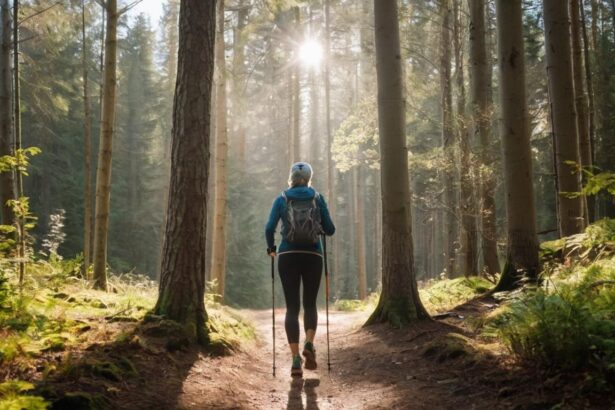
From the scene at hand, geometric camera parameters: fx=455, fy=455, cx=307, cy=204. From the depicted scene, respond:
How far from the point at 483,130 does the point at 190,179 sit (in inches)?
321

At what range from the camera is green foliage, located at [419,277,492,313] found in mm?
9234

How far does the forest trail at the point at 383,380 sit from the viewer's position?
3.85m

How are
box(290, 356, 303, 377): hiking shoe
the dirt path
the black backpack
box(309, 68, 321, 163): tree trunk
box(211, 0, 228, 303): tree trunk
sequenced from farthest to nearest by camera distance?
box(309, 68, 321, 163): tree trunk → box(211, 0, 228, 303): tree trunk → the black backpack → box(290, 356, 303, 377): hiking shoe → the dirt path

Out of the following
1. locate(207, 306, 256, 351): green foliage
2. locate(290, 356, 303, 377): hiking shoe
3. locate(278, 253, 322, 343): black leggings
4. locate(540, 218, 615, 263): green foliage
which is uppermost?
locate(540, 218, 615, 263): green foliage

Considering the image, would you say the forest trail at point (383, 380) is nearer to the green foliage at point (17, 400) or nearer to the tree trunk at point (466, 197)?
the green foliage at point (17, 400)

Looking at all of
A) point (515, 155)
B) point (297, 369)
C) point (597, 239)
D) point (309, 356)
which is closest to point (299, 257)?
point (309, 356)

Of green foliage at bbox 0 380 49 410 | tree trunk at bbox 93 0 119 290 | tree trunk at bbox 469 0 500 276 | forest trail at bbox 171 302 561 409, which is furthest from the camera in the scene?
tree trunk at bbox 469 0 500 276

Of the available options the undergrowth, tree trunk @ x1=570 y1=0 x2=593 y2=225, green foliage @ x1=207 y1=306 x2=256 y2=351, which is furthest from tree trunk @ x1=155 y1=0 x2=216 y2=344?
tree trunk @ x1=570 y1=0 x2=593 y2=225

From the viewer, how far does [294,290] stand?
18.6 ft

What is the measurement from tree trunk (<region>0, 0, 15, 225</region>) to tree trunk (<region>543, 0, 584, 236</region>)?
9.53 metres

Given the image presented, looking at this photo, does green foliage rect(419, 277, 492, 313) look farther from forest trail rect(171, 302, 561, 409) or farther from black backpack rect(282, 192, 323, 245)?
black backpack rect(282, 192, 323, 245)

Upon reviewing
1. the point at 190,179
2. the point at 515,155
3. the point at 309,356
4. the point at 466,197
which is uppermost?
the point at 515,155

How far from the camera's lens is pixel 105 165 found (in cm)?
856

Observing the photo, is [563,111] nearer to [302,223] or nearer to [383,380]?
[302,223]
